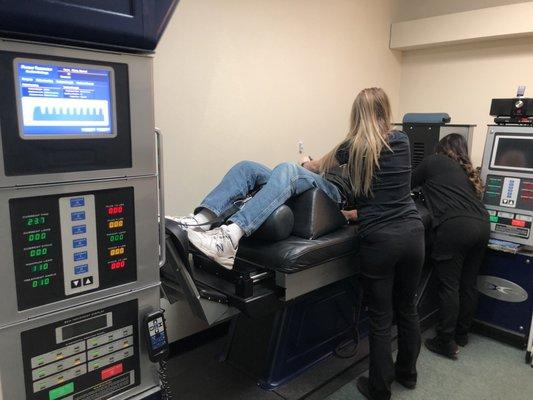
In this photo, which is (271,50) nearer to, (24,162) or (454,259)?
(454,259)

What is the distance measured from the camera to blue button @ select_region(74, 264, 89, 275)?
1.12 m

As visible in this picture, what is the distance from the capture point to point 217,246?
181 cm

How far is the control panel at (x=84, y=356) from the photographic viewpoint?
1084 mm

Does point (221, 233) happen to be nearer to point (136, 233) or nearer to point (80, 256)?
point (136, 233)

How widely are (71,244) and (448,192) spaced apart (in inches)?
93.0

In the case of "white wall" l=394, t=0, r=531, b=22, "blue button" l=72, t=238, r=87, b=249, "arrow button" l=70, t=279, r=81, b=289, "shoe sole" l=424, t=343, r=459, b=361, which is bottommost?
"shoe sole" l=424, t=343, r=459, b=361

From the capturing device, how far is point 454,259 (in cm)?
264

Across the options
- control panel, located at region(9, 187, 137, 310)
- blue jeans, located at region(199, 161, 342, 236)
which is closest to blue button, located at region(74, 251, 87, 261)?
control panel, located at region(9, 187, 137, 310)

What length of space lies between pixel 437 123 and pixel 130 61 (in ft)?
9.11

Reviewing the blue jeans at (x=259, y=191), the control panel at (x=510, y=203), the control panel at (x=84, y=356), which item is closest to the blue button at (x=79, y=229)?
the control panel at (x=84, y=356)

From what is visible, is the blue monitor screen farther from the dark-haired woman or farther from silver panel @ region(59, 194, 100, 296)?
the dark-haired woman

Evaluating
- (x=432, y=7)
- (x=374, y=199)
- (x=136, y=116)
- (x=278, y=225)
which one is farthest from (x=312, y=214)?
(x=432, y=7)

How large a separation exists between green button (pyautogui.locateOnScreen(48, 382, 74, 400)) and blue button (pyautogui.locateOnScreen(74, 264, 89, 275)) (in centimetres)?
32

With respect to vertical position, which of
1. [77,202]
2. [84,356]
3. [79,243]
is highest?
[77,202]
